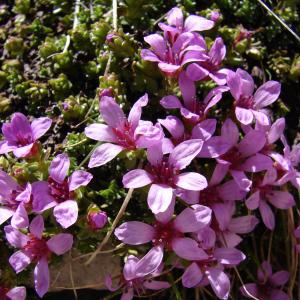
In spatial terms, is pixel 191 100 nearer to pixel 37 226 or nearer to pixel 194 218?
pixel 194 218

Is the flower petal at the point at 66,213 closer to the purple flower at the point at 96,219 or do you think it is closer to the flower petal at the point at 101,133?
the purple flower at the point at 96,219

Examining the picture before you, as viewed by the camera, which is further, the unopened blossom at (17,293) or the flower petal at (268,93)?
the flower petal at (268,93)

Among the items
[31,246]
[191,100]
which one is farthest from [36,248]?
[191,100]

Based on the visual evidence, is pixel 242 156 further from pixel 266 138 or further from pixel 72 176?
pixel 72 176

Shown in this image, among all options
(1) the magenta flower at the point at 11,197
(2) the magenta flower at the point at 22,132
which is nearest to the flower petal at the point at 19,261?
(1) the magenta flower at the point at 11,197

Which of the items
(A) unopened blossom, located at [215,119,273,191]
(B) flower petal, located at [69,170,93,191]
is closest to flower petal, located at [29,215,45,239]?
(B) flower petal, located at [69,170,93,191]

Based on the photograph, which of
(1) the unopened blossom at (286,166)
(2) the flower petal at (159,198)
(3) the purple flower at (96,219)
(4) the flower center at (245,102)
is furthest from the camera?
(4) the flower center at (245,102)
